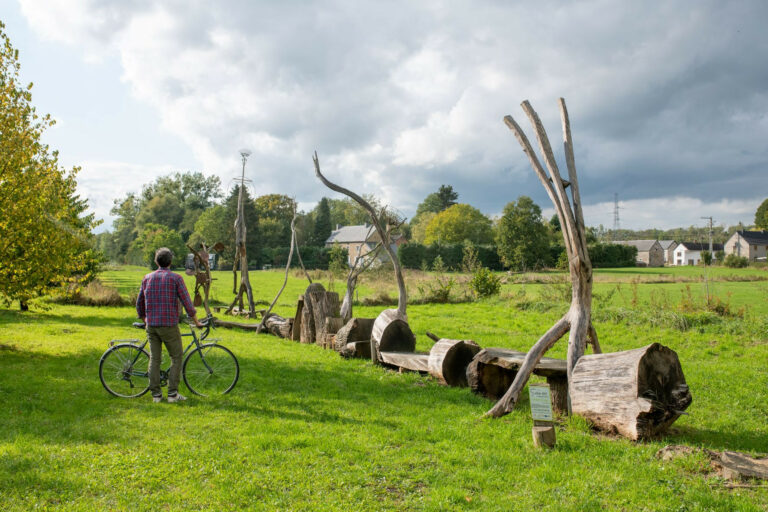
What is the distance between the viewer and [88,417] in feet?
19.1

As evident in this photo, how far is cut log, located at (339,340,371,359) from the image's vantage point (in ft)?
31.9

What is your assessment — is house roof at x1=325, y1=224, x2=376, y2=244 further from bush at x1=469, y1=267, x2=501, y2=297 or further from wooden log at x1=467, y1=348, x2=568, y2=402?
wooden log at x1=467, y1=348, x2=568, y2=402

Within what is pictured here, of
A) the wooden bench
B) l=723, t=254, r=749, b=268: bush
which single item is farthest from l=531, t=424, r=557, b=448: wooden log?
l=723, t=254, r=749, b=268: bush

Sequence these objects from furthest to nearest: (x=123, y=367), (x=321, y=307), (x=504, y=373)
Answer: (x=321, y=307) → (x=504, y=373) → (x=123, y=367)

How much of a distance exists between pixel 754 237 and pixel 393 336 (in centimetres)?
8889

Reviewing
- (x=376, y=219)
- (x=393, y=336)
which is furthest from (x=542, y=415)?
(x=376, y=219)

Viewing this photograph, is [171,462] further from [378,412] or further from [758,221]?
[758,221]

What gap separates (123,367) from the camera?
273 inches

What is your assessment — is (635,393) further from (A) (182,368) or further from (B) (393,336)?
(A) (182,368)

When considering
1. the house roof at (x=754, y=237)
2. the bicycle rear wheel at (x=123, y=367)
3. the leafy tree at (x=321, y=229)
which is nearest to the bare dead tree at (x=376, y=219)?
the bicycle rear wheel at (x=123, y=367)

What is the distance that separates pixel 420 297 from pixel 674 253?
94.1 meters

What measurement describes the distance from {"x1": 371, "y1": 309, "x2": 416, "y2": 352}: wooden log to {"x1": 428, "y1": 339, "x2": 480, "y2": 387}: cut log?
A: 1.39 meters

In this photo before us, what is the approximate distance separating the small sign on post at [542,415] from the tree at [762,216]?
101m

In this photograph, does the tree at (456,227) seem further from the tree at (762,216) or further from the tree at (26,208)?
the tree at (26,208)
